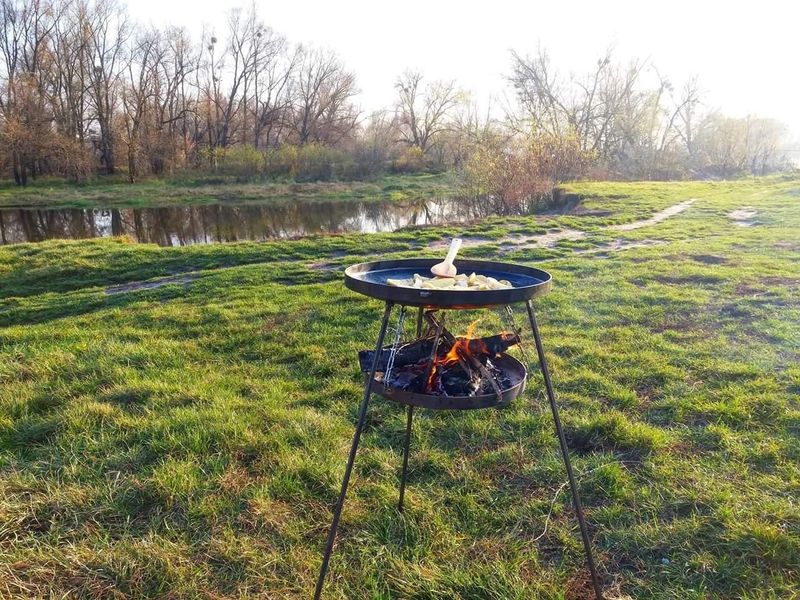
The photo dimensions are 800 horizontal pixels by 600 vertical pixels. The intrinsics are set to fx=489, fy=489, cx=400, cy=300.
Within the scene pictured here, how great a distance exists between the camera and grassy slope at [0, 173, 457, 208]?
26.0 meters

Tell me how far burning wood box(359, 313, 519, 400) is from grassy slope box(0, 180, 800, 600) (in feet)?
2.76

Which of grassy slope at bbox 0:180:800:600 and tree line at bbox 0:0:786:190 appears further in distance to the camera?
Answer: tree line at bbox 0:0:786:190

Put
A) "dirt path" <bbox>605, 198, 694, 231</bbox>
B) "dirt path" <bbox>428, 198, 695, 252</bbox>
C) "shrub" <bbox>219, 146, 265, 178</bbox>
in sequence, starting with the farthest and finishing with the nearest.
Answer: "shrub" <bbox>219, 146, 265, 178</bbox>
"dirt path" <bbox>605, 198, 694, 231</bbox>
"dirt path" <bbox>428, 198, 695, 252</bbox>

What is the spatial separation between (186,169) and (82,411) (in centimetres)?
3608

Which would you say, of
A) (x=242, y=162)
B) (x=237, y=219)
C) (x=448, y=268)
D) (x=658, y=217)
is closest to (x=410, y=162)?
(x=242, y=162)

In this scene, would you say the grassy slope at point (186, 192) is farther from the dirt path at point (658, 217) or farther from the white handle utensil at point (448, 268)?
the white handle utensil at point (448, 268)

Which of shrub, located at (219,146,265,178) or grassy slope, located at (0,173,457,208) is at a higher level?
shrub, located at (219,146,265,178)

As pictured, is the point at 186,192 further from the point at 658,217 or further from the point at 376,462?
the point at 376,462

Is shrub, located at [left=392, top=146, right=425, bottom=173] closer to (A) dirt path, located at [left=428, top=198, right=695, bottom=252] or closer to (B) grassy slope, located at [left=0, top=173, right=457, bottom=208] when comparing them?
(B) grassy slope, located at [left=0, top=173, right=457, bottom=208]

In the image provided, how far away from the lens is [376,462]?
9.71ft

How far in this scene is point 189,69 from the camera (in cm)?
3731

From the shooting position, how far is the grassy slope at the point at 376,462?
85.7 inches

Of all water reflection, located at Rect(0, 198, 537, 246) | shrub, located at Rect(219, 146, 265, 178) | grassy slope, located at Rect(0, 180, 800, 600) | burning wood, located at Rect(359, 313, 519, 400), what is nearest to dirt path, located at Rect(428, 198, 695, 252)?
water reflection, located at Rect(0, 198, 537, 246)

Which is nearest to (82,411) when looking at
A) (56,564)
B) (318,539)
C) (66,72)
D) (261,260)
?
(56,564)
